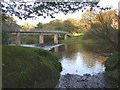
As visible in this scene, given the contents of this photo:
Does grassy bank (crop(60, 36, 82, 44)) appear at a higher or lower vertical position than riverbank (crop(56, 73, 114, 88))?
lower

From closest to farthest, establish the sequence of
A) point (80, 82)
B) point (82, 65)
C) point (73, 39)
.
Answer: point (80, 82)
point (82, 65)
point (73, 39)

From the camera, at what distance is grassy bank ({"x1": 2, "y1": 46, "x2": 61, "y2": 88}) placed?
8180mm

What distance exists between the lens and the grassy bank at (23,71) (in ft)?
26.8

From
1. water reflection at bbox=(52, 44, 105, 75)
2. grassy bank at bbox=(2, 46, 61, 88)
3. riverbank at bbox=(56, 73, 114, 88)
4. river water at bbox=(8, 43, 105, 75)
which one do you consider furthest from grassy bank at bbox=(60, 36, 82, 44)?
grassy bank at bbox=(2, 46, 61, 88)

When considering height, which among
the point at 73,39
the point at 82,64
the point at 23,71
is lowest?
the point at 73,39

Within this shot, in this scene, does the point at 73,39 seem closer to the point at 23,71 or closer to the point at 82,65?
the point at 82,65

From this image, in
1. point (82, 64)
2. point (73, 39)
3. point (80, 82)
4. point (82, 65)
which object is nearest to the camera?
point (80, 82)

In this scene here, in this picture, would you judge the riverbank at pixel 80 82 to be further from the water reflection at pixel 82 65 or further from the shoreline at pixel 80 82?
the water reflection at pixel 82 65

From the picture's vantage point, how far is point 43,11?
A: 931 cm

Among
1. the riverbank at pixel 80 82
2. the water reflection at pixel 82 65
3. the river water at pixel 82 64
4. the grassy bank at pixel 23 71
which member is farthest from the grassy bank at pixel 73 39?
the grassy bank at pixel 23 71

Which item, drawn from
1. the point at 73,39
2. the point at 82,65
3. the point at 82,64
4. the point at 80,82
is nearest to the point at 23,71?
the point at 80,82

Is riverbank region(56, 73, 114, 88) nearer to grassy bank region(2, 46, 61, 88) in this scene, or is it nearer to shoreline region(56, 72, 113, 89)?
shoreline region(56, 72, 113, 89)

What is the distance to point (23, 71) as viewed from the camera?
8680 millimetres

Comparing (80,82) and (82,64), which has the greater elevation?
(80,82)
